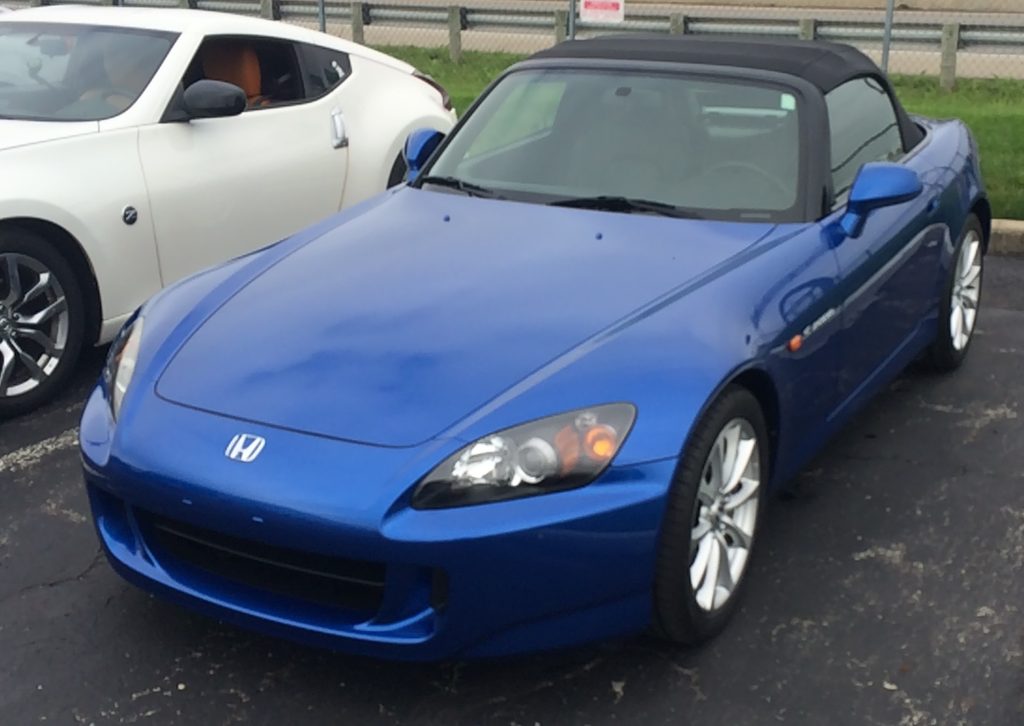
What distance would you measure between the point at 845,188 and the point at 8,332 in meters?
3.14

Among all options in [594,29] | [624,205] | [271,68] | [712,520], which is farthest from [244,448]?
[594,29]

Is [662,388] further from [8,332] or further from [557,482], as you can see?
[8,332]

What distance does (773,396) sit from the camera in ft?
11.9

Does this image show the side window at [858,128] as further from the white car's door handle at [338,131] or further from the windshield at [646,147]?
Answer: the white car's door handle at [338,131]

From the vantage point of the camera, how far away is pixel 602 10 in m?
10.5

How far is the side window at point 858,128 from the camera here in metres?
4.49

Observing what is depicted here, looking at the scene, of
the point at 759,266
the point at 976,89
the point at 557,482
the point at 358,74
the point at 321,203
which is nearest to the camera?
the point at 557,482

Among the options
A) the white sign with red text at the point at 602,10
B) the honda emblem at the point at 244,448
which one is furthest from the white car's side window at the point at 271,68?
the white sign with red text at the point at 602,10

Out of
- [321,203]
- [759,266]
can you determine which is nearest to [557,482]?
[759,266]

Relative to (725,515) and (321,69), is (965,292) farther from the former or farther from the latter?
(321,69)

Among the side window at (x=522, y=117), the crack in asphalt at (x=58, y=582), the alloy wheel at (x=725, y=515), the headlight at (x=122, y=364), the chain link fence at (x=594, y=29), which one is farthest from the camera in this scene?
the chain link fence at (x=594, y=29)

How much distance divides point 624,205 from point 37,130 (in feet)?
8.34

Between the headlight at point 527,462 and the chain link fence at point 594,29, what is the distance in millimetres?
8032

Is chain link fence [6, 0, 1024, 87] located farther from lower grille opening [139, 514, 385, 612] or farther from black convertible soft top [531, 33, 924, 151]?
lower grille opening [139, 514, 385, 612]
